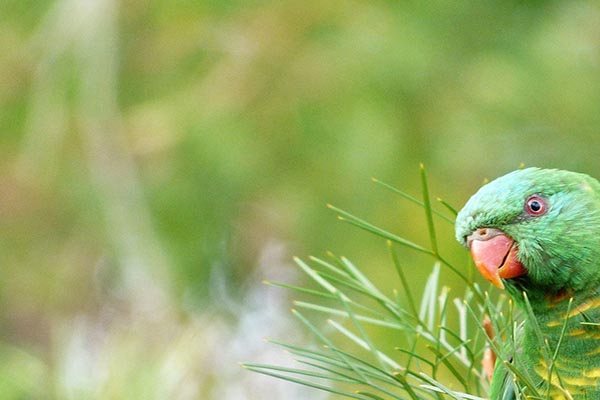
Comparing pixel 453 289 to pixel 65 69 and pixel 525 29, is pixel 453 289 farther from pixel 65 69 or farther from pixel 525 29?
pixel 65 69

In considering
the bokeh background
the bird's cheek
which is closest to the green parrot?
the bird's cheek

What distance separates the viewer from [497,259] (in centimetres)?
109

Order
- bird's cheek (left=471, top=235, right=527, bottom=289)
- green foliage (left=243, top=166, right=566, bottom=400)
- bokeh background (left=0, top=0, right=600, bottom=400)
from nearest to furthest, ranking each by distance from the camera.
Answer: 1. green foliage (left=243, top=166, right=566, bottom=400)
2. bird's cheek (left=471, top=235, right=527, bottom=289)
3. bokeh background (left=0, top=0, right=600, bottom=400)

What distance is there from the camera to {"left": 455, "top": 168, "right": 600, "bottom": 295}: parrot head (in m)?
1.10

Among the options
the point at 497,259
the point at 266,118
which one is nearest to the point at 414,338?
the point at 497,259

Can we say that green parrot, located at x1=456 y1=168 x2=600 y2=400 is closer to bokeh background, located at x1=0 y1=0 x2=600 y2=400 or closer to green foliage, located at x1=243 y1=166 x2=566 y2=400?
green foliage, located at x1=243 y1=166 x2=566 y2=400

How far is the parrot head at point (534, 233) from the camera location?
3.61 ft

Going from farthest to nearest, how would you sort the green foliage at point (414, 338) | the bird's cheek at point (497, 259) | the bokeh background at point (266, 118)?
the bokeh background at point (266, 118), the bird's cheek at point (497, 259), the green foliage at point (414, 338)

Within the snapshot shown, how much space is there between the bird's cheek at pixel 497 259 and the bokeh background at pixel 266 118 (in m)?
0.92

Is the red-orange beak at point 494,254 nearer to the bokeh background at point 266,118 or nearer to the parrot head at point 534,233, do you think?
the parrot head at point 534,233

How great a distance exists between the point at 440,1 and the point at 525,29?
0.24 meters

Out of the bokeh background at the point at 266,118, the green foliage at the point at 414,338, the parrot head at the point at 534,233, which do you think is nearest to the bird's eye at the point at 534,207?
the parrot head at the point at 534,233

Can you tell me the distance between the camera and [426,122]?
225 cm

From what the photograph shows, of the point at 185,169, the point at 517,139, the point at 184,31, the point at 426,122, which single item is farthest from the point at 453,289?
the point at 184,31
